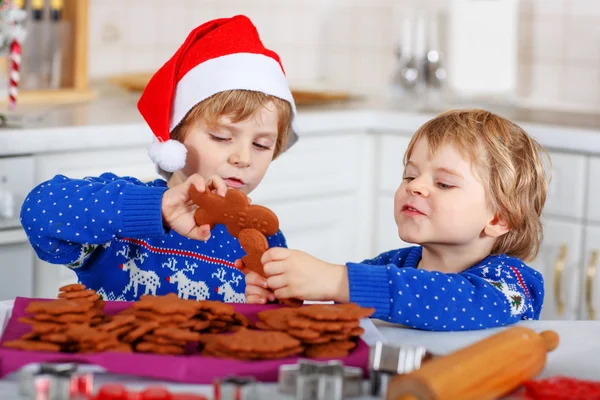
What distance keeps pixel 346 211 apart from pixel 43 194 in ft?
4.95

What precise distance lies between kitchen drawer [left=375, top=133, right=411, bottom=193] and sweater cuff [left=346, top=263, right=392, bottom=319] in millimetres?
1588

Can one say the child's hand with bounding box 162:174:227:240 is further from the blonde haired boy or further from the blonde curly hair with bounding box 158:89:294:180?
the blonde curly hair with bounding box 158:89:294:180

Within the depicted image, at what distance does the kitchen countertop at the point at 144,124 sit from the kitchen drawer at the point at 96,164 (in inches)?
0.8

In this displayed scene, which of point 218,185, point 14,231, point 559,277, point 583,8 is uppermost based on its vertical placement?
point 583,8

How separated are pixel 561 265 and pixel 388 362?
1.65 metres

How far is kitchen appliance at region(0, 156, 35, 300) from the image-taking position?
1.98m

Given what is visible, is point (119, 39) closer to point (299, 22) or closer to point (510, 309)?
point (299, 22)

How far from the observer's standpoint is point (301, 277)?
1083 mm

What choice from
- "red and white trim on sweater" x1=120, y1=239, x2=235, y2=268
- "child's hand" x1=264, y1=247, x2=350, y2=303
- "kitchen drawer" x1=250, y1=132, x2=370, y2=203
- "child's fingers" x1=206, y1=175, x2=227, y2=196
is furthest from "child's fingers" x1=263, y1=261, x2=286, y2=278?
"kitchen drawer" x1=250, y1=132, x2=370, y2=203

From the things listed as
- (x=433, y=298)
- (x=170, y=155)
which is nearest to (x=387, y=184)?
(x=170, y=155)

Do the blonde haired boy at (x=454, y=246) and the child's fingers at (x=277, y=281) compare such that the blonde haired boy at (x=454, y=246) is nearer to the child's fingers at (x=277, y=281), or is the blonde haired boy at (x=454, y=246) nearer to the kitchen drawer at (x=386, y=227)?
the child's fingers at (x=277, y=281)

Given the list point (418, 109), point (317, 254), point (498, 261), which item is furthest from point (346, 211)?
point (498, 261)

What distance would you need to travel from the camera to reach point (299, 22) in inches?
135

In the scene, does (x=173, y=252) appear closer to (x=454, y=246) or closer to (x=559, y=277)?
(x=454, y=246)
